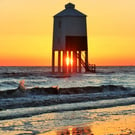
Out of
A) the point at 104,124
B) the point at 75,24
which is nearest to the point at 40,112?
the point at 104,124

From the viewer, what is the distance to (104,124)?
1541 cm

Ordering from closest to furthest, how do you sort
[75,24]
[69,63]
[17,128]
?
[17,128], [75,24], [69,63]

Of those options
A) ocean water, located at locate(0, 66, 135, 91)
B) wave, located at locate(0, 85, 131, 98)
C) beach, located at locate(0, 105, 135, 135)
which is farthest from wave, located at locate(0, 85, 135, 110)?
ocean water, located at locate(0, 66, 135, 91)

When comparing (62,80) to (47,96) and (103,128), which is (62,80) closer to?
(47,96)

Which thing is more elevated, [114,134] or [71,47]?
[71,47]

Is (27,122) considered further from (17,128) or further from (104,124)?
(104,124)

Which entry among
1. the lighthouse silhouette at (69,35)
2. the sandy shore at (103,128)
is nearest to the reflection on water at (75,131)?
the sandy shore at (103,128)

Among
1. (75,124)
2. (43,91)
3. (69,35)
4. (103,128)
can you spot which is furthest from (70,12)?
(103,128)

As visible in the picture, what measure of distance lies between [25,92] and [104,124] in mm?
14067

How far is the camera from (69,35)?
5269cm

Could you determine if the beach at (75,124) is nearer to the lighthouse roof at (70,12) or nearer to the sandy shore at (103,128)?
the sandy shore at (103,128)

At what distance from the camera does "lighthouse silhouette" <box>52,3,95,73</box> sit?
171ft

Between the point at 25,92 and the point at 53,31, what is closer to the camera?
the point at 25,92

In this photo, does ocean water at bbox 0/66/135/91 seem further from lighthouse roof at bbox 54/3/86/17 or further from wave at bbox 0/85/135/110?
lighthouse roof at bbox 54/3/86/17
